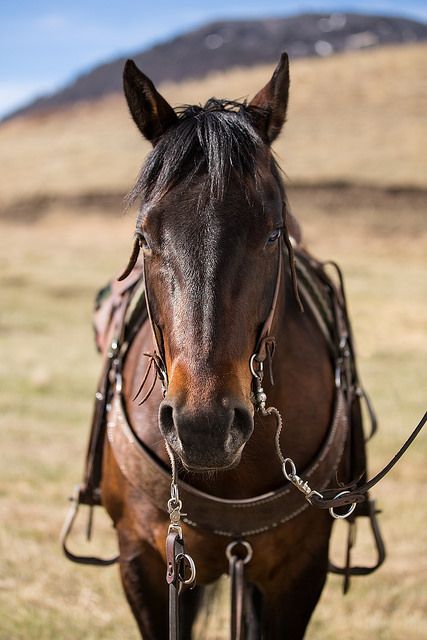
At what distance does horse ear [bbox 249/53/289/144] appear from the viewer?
230 cm

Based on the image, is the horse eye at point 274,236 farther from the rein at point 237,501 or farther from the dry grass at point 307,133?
the dry grass at point 307,133

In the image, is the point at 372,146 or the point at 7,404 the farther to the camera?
the point at 372,146

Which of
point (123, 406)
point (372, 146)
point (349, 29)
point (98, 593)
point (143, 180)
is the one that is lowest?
point (98, 593)

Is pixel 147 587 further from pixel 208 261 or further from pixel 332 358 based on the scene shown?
pixel 208 261

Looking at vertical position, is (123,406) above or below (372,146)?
below

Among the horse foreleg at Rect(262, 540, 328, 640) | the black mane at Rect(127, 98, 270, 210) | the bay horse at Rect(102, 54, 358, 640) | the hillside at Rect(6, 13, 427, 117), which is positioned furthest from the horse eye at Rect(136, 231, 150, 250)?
the hillside at Rect(6, 13, 427, 117)

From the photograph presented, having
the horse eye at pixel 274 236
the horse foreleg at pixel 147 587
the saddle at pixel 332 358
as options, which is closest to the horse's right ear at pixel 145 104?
the horse eye at pixel 274 236

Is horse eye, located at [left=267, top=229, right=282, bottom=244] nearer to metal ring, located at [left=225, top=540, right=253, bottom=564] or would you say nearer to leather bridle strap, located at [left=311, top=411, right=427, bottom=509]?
leather bridle strap, located at [left=311, top=411, right=427, bottom=509]

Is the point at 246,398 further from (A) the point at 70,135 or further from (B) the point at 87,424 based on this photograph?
(A) the point at 70,135

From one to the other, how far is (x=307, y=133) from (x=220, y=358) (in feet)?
107

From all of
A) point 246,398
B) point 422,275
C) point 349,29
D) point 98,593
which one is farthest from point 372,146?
point 246,398

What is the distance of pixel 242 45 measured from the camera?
45.2 meters

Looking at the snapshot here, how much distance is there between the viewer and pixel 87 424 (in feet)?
27.3

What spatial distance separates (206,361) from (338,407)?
1.09 m
